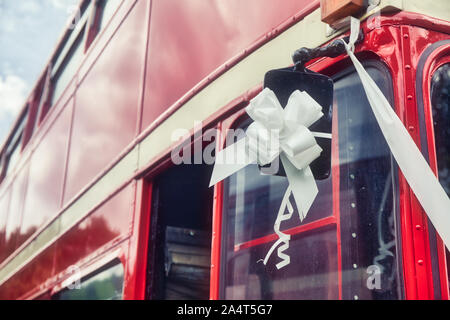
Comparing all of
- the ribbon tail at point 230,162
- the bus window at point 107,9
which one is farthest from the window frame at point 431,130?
the bus window at point 107,9

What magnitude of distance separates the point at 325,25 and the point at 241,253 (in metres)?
0.68

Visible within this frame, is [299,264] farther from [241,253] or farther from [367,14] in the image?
[367,14]

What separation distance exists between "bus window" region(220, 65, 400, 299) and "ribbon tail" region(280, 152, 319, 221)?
86mm

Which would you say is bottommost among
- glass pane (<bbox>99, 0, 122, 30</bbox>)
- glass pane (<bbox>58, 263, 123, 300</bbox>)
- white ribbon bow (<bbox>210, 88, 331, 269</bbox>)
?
glass pane (<bbox>58, 263, 123, 300</bbox>)

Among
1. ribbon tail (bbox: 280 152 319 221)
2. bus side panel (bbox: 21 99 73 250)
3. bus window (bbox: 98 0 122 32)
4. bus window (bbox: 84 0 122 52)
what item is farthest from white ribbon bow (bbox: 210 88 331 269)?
bus window (bbox: 84 0 122 52)

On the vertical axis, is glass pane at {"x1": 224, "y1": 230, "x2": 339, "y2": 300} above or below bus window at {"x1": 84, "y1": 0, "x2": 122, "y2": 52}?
below

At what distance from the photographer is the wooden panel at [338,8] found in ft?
4.48

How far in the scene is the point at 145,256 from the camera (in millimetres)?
2262

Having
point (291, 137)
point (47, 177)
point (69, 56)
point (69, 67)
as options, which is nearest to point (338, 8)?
point (291, 137)

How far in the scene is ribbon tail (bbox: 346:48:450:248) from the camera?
3.78 feet

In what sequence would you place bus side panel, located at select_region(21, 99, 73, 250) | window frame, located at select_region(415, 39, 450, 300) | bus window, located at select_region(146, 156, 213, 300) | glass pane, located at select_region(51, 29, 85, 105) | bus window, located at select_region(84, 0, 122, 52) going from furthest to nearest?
glass pane, located at select_region(51, 29, 85, 105)
bus window, located at select_region(84, 0, 122, 52)
bus side panel, located at select_region(21, 99, 73, 250)
bus window, located at select_region(146, 156, 213, 300)
window frame, located at select_region(415, 39, 450, 300)

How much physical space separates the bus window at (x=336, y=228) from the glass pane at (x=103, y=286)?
84cm

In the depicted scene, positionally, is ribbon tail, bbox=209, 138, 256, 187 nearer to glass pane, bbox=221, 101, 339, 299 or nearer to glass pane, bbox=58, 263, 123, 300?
glass pane, bbox=221, 101, 339, 299

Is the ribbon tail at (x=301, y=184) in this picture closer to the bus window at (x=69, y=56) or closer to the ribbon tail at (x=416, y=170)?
the ribbon tail at (x=416, y=170)
